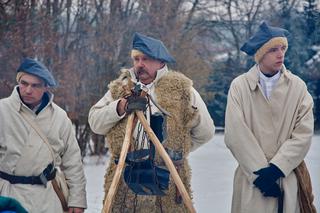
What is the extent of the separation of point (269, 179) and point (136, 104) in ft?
3.27

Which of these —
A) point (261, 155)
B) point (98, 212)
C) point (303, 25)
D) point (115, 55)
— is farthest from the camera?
point (303, 25)

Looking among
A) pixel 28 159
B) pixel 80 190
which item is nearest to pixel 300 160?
pixel 80 190

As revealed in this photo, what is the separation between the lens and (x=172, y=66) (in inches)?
642

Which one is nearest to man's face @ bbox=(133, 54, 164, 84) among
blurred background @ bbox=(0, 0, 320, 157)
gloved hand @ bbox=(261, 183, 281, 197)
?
gloved hand @ bbox=(261, 183, 281, 197)

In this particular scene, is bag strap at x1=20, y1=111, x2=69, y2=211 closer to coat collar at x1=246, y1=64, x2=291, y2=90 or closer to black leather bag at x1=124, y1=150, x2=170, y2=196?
black leather bag at x1=124, y1=150, x2=170, y2=196

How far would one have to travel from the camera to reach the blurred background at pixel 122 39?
1105cm

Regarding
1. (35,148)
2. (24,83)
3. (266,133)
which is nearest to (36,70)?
(24,83)

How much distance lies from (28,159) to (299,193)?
183 cm

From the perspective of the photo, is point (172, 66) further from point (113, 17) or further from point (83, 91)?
point (83, 91)

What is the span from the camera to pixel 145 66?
4.45 metres

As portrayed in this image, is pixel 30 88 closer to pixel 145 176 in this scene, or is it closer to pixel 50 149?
pixel 50 149

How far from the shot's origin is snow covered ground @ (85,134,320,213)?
25.9 ft

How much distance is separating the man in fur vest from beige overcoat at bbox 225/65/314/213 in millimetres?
257

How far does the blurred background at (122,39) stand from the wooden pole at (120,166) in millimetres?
6399
